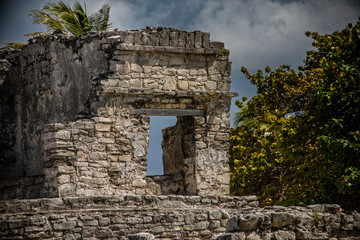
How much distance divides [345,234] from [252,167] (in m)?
6.76

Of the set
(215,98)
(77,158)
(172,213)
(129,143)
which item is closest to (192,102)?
(215,98)

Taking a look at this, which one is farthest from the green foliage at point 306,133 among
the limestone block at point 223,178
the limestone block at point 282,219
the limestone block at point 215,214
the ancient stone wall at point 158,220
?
the limestone block at point 282,219

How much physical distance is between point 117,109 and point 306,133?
164 inches

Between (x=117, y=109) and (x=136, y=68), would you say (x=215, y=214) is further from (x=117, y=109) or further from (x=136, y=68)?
(x=136, y=68)

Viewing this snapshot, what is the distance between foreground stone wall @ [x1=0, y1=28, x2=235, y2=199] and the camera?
415 inches

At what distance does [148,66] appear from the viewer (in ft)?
37.2

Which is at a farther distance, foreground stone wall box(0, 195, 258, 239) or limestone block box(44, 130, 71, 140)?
limestone block box(44, 130, 71, 140)

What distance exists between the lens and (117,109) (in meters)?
11.0

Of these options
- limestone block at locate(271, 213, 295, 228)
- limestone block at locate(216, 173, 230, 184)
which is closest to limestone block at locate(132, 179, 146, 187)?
limestone block at locate(216, 173, 230, 184)

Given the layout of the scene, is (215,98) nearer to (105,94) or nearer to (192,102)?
(192,102)

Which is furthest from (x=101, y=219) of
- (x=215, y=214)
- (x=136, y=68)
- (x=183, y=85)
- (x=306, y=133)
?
(x=306, y=133)

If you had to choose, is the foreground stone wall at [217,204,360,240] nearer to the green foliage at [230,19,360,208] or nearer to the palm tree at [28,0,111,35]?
the green foliage at [230,19,360,208]

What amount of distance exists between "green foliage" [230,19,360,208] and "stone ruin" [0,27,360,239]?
1.74m

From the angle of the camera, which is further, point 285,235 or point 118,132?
point 118,132
